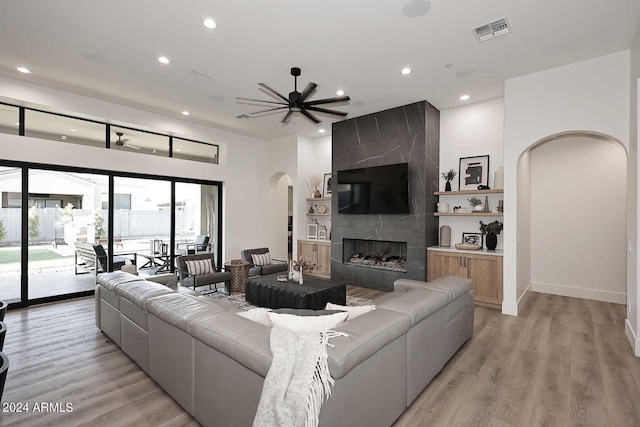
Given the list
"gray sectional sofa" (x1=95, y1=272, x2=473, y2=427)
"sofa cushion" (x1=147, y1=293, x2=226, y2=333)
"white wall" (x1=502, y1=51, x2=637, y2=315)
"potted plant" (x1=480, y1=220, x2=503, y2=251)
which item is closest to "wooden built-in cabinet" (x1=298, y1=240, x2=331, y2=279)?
"potted plant" (x1=480, y1=220, x2=503, y2=251)

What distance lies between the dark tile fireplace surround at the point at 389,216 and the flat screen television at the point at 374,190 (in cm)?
15

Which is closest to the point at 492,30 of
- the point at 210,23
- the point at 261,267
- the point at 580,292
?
the point at 210,23

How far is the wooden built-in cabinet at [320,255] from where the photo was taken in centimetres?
741

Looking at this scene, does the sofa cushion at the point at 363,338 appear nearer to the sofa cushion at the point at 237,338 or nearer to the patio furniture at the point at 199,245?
the sofa cushion at the point at 237,338

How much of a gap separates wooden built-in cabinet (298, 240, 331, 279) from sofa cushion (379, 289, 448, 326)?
4.57 m

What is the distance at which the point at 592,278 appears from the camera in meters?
5.44

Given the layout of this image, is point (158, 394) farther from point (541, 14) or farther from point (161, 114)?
point (161, 114)

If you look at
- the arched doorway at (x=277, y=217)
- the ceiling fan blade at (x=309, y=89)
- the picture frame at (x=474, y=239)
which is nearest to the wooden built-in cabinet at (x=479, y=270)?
the picture frame at (x=474, y=239)

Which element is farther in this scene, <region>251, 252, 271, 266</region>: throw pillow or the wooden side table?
<region>251, 252, 271, 266</region>: throw pillow

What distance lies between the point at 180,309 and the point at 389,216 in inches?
178

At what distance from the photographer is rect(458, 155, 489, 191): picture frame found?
18.4 feet

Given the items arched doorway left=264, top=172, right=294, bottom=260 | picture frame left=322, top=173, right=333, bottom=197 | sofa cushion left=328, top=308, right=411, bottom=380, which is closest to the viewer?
sofa cushion left=328, top=308, right=411, bottom=380

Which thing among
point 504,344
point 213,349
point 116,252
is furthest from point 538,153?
point 116,252

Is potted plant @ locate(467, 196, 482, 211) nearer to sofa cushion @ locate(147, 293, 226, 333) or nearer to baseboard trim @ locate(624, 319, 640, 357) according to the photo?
baseboard trim @ locate(624, 319, 640, 357)
